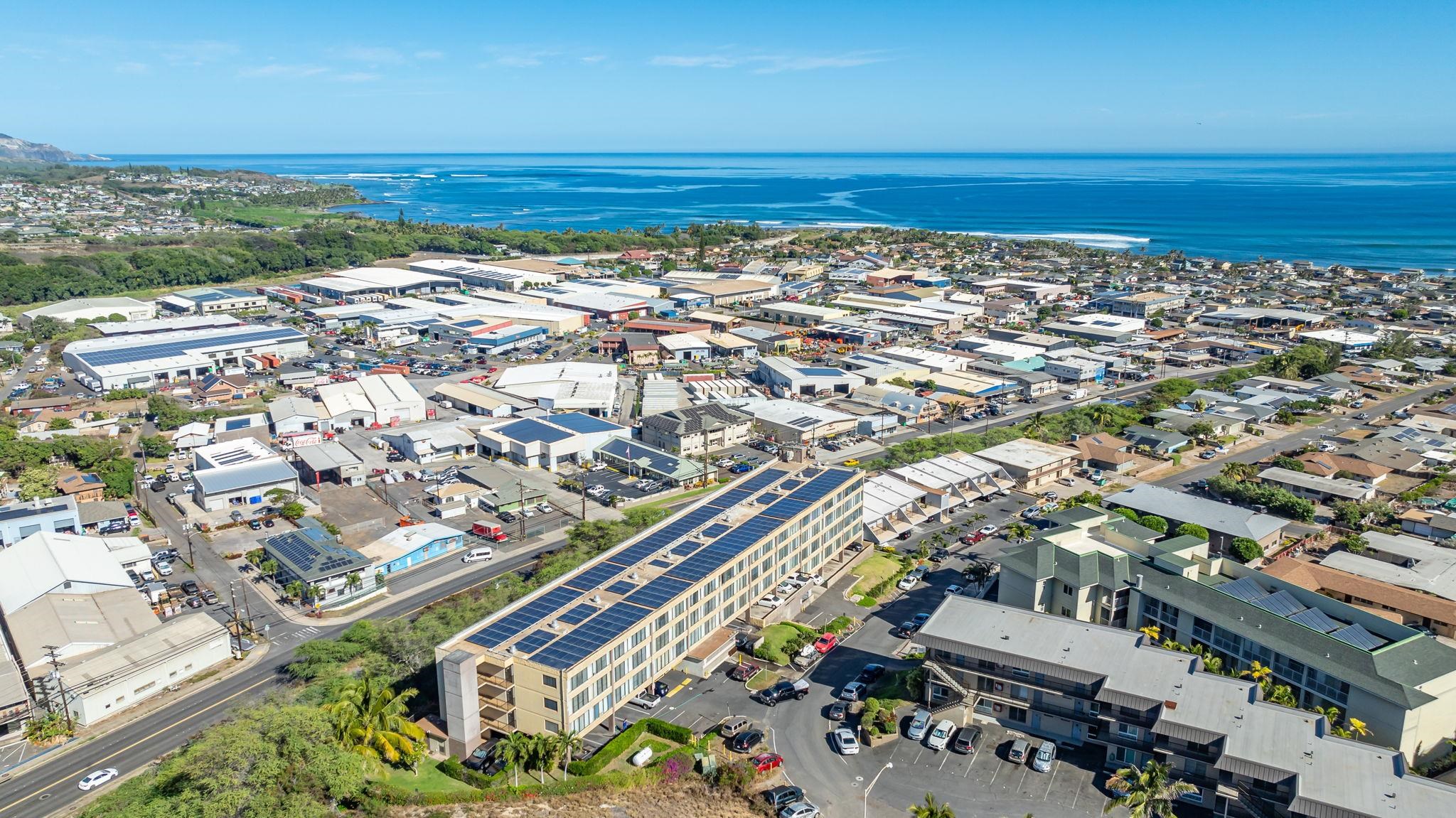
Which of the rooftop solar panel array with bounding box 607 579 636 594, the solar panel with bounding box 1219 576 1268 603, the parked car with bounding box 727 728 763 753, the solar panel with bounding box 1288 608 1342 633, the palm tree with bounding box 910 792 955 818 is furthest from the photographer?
the solar panel with bounding box 1219 576 1268 603

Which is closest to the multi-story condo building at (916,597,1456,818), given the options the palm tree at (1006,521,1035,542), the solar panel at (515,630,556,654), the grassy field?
the solar panel at (515,630,556,654)

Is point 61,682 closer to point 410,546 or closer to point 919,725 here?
point 410,546

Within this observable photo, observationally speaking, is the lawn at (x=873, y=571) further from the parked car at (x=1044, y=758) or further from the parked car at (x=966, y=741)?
the parked car at (x=1044, y=758)

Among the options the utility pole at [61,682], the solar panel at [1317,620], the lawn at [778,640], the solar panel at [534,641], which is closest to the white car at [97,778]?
the utility pole at [61,682]

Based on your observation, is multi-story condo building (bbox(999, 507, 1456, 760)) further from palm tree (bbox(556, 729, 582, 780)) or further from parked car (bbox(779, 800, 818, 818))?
palm tree (bbox(556, 729, 582, 780))

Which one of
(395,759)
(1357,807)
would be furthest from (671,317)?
(1357,807)

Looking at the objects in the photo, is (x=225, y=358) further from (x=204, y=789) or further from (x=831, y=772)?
(x=831, y=772)

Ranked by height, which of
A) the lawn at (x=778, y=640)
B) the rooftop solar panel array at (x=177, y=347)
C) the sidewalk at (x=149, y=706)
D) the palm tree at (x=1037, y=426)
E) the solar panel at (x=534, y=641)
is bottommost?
the sidewalk at (x=149, y=706)
